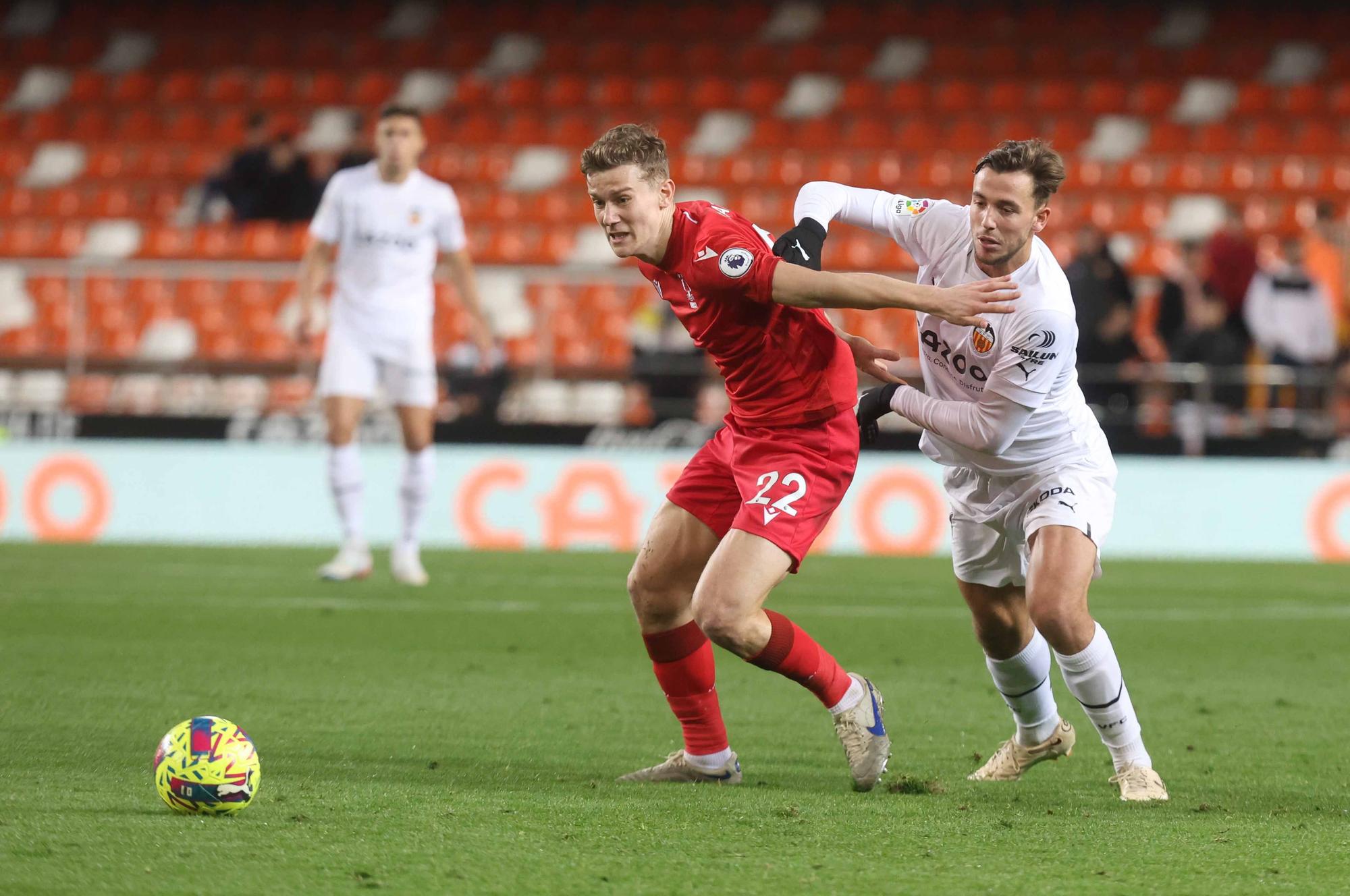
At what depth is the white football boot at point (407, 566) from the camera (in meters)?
9.16

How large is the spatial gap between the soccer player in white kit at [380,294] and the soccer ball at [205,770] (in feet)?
16.2

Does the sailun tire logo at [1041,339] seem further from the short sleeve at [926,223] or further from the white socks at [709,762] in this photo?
the white socks at [709,762]

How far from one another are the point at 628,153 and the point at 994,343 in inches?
40.9

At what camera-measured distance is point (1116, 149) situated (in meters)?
17.7

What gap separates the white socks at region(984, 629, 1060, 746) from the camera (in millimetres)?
4691

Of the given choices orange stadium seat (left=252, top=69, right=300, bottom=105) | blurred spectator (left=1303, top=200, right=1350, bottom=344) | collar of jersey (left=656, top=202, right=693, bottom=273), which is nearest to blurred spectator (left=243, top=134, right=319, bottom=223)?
orange stadium seat (left=252, top=69, right=300, bottom=105)

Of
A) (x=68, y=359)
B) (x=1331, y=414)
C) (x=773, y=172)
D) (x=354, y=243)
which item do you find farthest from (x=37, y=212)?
(x=1331, y=414)

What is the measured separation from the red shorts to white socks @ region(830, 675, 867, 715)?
37 centimetres

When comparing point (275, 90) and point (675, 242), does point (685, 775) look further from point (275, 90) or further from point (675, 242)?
point (275, 90)

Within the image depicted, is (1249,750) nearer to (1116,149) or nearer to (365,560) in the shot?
(365,560)

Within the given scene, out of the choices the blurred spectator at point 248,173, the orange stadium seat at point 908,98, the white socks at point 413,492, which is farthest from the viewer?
the orange stadium seat at point 908,98

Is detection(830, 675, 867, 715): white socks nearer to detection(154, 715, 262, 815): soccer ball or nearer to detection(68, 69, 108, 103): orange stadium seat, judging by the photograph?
detection(154, 715, 262, 815): soccer ball

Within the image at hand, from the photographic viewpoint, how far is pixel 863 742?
435 centimetres

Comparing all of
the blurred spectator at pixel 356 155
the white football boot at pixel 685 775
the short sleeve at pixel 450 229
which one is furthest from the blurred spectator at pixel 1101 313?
the white football boot at pixel 685 775
